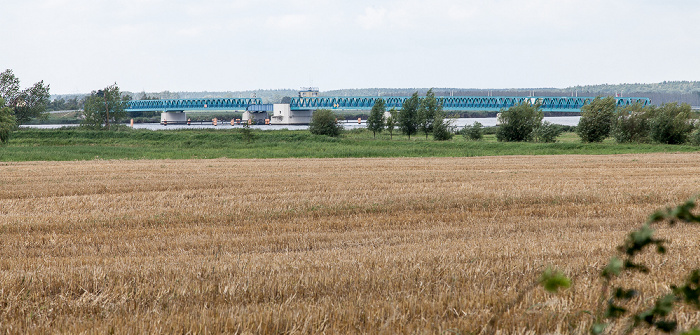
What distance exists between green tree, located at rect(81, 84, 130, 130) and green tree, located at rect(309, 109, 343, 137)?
38911mm

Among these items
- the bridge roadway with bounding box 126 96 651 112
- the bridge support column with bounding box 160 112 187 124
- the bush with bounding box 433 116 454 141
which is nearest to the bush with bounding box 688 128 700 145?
the bush with bounding box 433 116 454 141

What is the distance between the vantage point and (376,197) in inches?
663

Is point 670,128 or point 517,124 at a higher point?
point 517,124

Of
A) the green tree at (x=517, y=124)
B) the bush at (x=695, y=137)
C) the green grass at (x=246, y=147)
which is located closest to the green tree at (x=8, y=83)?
the green grass at (x=246, y=147)

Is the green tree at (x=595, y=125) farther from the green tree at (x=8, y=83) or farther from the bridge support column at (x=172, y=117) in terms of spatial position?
the bridge support column at (x=172, y=117)

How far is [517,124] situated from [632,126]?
14.0 m

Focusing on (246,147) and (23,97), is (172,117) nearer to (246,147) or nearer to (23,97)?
(23,97)

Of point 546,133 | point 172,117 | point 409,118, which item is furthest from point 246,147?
point 172,117

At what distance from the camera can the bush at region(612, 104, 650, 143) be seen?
68500 millimetres

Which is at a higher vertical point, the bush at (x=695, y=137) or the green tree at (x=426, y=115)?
the green tree at (x=426, y=115)

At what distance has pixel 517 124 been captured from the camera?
77.6m

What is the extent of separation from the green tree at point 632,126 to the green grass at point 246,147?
292cm

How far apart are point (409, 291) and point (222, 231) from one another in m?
6.61

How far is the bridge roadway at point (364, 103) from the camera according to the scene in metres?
125
